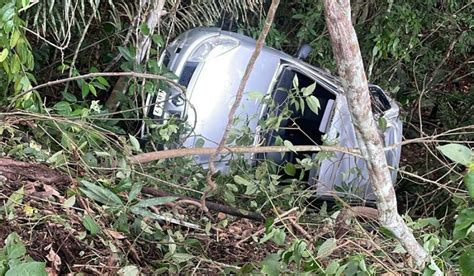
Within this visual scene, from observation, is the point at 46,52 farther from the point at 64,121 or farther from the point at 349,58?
the point at 349,58

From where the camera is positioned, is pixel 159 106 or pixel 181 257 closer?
pixel 181 257

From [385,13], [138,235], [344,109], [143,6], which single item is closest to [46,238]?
[138,235]

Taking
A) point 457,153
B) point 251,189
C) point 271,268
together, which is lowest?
point 251,189

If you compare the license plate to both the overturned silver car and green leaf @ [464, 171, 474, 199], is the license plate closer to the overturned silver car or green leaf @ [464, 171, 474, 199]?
the overturned silver car

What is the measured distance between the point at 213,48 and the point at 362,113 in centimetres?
253

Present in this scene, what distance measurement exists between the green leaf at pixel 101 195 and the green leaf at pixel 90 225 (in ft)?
0.41

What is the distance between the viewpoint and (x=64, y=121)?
2.07 meters

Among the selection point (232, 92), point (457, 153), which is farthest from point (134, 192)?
point (232, 92)

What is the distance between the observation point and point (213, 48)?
150 inches

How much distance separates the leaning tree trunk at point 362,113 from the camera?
127cm

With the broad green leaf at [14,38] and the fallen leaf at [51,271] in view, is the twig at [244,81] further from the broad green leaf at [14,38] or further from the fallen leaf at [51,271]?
the broad green leaf at [14,38]

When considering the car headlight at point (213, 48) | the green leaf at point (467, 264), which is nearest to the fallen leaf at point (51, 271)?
the green leaf at point (467, 264)

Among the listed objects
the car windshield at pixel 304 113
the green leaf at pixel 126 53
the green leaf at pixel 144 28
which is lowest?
the car windshield at pixel 304 113

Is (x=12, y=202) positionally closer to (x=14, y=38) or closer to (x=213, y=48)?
(x=14, y=38)
